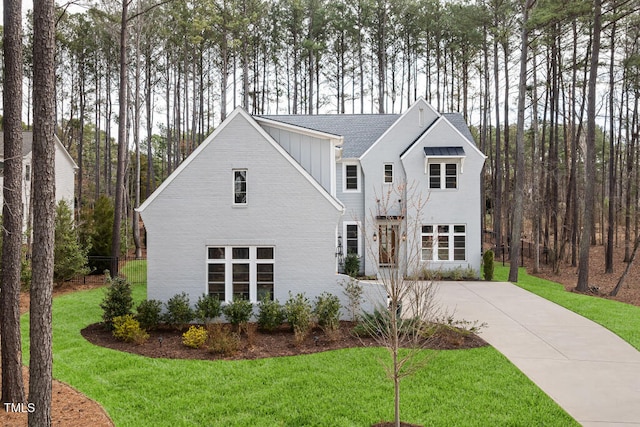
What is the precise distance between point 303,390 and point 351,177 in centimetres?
1508

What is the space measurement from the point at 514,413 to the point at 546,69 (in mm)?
26042

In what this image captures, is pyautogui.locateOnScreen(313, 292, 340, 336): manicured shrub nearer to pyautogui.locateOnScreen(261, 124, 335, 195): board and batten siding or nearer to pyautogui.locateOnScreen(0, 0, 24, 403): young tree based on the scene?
pyautogui.locateOnScreen(261, 124, 335, 195): board and batten siding

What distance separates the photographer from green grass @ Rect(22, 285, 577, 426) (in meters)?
6.48

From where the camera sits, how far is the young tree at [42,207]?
16.4 ft

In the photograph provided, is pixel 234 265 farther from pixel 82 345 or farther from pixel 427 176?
pixel 427 176

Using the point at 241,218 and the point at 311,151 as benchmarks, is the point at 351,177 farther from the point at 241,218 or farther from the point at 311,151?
the point at 241,218

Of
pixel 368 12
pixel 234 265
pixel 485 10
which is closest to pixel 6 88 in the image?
pixel 234 265

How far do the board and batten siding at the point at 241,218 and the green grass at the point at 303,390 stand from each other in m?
3.09

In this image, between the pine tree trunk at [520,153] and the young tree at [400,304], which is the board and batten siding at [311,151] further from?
the pine tree trunk at [520,153]

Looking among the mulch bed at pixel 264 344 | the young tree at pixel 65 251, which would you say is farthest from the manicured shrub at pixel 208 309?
the young tree at pixel 65 251

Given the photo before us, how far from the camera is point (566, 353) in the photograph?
9.28m

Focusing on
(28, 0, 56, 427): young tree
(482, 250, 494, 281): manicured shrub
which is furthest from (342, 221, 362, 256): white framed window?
(28, 0, 56, 427): young tree

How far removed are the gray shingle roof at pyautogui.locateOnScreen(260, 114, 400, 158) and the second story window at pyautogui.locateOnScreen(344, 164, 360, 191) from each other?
0.87 m

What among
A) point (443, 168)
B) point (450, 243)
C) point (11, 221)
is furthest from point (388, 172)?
point (11, 221)
